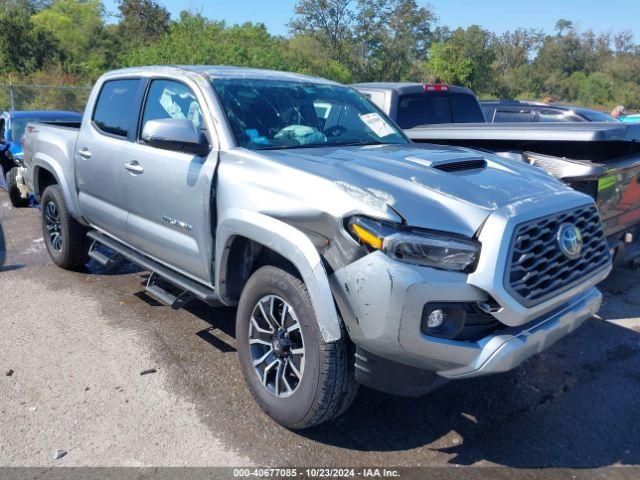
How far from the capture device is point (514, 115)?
962cm

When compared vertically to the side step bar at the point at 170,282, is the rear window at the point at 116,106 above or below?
above

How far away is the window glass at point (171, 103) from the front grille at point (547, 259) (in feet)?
7.19

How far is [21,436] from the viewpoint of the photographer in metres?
3.15

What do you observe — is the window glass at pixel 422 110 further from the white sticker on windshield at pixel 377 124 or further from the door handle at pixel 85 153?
the door handle at pixel 85 153

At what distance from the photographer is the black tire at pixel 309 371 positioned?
281 cm

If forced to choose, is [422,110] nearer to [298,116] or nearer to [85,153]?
[298,116]

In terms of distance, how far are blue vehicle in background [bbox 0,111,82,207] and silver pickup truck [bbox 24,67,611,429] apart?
5.84 m

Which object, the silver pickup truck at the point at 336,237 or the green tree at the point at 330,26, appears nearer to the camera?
the silver pickup truck at the point at 336,237

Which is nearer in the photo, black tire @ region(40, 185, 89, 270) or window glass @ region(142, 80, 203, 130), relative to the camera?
window glass @ region(142, 80, 203, 130)

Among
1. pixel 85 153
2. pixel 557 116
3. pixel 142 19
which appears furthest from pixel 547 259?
pixel 142 19

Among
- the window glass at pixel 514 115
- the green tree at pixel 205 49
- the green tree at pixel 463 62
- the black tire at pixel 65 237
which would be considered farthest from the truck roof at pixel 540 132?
the green tree at pixel 463 62

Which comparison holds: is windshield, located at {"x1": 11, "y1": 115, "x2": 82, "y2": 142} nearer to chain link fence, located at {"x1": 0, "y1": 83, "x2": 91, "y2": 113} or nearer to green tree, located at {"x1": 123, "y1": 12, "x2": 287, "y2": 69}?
chain link fence, located at {"x1": 0, "y1": 83, "x2": 91, "y2": 113}

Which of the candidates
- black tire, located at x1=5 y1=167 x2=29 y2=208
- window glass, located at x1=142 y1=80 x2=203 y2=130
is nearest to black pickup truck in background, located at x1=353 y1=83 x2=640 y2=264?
window glass, located at x1=142 y1=80 x2=203 y2=130

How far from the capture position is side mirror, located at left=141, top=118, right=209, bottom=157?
3434 millimetres
